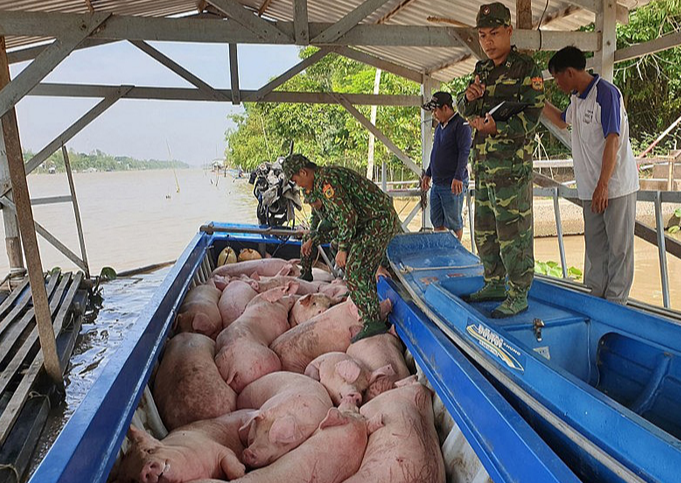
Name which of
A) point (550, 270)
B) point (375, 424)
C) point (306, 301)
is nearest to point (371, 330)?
point (306, 301)

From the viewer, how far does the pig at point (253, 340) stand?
11.5ft

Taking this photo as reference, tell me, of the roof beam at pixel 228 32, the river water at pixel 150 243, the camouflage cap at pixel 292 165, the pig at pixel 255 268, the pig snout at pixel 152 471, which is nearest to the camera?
the pig snout at pixel 152 471

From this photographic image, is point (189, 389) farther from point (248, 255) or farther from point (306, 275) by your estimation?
point (248, 255)

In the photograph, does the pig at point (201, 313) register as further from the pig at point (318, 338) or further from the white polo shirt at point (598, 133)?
the white polo shirt at point (598, 133)

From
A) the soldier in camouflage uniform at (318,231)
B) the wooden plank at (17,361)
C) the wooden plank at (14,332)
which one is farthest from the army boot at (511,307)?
the wooden plank at (14,332)

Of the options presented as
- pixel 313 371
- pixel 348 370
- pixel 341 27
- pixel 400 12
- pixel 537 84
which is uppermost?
pixel 400 12

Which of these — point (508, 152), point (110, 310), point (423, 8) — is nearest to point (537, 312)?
point (508, 152)

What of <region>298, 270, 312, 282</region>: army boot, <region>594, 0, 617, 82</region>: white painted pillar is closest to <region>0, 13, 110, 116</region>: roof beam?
<region>298, 270, 312, 282</region>: army boot

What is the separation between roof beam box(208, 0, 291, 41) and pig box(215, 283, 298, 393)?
7.92ft

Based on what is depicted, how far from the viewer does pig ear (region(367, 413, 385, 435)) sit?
267 centimetres

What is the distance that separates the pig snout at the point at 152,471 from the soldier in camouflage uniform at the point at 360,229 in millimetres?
1962

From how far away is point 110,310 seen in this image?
825 centimetres

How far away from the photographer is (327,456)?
245 centimetres

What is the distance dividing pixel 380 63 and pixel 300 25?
181 inches
